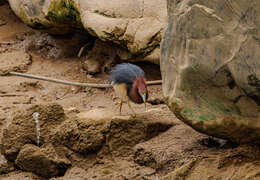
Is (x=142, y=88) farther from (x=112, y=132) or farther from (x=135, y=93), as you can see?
(x=112, y=132)

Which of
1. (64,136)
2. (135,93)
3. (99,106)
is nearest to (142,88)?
(135,93)

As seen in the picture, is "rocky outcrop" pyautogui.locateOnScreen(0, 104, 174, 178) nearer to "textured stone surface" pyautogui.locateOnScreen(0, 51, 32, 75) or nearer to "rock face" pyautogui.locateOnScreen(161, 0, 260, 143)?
"rock face" pyautogui.locateOnScreen(161, 0, 260, 143)

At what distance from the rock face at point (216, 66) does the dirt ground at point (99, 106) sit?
292 mm

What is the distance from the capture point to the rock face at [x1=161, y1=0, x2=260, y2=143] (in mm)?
2670

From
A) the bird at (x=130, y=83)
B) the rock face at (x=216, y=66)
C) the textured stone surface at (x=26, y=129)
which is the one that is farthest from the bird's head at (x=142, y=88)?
the textured stone surface at (x=26, y=129)

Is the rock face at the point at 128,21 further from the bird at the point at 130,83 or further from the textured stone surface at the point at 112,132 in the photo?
the textured stone surface at the point at 112,132

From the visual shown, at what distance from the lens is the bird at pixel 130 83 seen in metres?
4.01

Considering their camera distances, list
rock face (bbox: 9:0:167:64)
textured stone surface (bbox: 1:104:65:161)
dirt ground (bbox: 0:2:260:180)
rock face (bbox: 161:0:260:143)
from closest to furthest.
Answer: rock face (bbox: 161:0:260:143) → dirt ground (bbox: 0:2:260:180) → textured stone surface (bbox: 1:104:65:161) → rock face (bbox: 9:0:167:64)

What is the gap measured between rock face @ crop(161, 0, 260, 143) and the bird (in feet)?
2.75

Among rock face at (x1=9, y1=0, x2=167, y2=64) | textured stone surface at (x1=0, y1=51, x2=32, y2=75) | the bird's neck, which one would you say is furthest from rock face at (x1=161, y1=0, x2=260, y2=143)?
textured stone surface at (x1=0, y1=51, x2=32, y2=75)

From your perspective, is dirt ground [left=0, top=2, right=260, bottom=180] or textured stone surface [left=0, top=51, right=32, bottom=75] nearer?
dirt ground [left=0, top=2, right=260, bottom=180]

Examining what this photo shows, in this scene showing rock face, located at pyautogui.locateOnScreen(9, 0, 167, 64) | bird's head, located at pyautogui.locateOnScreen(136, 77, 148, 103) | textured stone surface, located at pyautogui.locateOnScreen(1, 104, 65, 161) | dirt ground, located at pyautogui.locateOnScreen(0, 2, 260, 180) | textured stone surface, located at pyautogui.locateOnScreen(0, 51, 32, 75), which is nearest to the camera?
dirt ground, located at pyautogui.locateOnScreen(0, 2, 260, 180)

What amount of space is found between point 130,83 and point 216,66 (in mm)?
1477

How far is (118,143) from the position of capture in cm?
400
